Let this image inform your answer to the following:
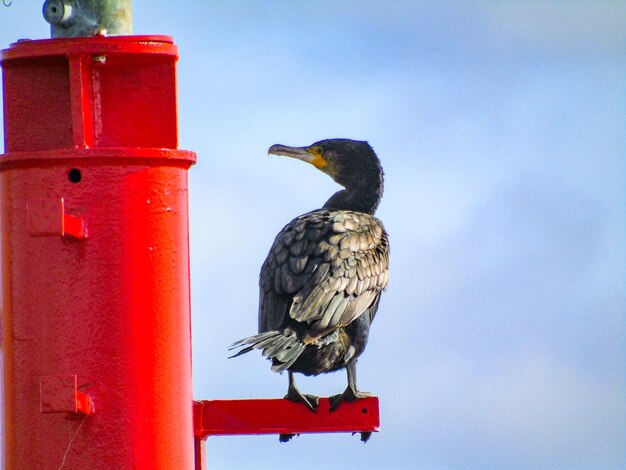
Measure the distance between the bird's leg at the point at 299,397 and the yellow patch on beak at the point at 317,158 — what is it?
241 cm

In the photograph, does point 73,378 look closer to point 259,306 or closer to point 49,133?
point 49,133

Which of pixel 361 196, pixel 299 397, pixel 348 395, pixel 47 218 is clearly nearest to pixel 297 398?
pixel 299 397

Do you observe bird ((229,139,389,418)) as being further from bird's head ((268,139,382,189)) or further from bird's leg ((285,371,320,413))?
bird's head ((268,139,382,189))

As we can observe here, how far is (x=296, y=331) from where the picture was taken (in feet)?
25.2

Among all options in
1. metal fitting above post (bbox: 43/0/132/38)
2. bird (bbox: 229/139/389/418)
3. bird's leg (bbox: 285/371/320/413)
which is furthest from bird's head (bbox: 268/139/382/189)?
metal fitting above post (bbox: 43/0/132/38)

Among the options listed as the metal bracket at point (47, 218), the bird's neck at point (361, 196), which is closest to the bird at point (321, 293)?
the bird's neck at point (361, 196)

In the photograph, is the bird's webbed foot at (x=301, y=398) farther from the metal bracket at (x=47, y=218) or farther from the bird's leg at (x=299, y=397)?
the metal bracket at (x=47, y=218)

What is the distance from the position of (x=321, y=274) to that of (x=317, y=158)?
2.17 meters

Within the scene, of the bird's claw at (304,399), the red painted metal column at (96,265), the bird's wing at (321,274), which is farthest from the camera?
the bird's wing at (321,274)

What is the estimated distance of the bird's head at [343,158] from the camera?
9.84m

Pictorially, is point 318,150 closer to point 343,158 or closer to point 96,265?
point 343,158

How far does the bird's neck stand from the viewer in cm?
975

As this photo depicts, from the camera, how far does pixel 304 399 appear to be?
6836mm

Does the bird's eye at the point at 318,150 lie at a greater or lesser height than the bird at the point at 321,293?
greater
